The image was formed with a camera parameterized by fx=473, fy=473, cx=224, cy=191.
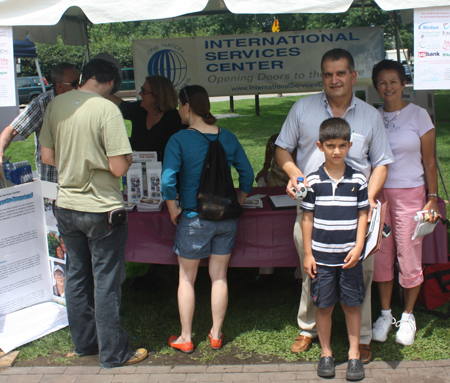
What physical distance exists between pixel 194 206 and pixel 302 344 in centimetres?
117

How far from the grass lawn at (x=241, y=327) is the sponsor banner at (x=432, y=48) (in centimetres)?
169

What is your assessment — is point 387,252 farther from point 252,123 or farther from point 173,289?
point 252,123

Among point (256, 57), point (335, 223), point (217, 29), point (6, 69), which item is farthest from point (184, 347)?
point (217, 29)

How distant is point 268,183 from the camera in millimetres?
4387

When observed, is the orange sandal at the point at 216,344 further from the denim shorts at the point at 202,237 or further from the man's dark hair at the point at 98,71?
the man's dark hair at the point at 98,71

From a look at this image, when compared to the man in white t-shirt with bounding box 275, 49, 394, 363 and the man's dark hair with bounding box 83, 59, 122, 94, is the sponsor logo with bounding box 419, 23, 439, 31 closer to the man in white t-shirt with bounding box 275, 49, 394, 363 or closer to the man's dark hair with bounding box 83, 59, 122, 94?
the man in white t-shirt with bounding box 275, 49, 394, 363

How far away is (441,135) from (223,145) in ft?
33.0

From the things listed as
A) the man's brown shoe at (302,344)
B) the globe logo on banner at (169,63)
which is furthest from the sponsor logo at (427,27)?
the globe logo on banner at (169,63)

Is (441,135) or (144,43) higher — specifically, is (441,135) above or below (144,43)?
below

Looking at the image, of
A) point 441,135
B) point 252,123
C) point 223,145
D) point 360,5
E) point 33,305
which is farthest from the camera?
point 252,123

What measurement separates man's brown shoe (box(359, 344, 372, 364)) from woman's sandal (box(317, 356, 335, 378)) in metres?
0.22

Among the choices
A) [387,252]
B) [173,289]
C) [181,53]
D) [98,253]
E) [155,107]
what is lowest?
[173,289]

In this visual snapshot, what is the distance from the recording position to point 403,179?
304 centimetres

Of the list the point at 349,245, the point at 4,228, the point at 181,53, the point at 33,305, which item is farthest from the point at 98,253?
the point at 181,53
